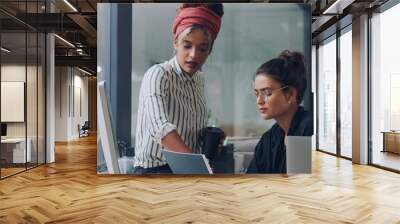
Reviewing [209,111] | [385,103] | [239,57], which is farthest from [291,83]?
[385,103]

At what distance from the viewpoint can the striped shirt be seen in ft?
20.1

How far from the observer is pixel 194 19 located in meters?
6.29

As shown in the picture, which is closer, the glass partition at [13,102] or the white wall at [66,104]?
the glass partition at [13,102]

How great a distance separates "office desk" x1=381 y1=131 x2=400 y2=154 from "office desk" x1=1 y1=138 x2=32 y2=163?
7.00 metres

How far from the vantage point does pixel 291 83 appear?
249 inches

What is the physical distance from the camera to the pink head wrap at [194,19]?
247 inches

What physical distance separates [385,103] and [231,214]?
500 centimetres

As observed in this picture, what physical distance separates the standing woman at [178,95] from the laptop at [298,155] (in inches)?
56.7

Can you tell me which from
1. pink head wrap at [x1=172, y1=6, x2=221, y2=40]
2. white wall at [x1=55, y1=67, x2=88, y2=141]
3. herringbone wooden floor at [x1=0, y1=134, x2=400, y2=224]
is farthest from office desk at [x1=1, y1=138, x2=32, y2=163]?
white wall at [x1=55, y1=67, x2=88, y2=141]

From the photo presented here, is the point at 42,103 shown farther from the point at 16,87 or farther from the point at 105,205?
the point at 105,205

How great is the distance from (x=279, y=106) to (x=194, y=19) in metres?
1.93

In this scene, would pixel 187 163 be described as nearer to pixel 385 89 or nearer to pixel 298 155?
pixel 298 155

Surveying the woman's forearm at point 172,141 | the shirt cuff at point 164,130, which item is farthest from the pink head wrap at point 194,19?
the woman's forearm at point 172,141

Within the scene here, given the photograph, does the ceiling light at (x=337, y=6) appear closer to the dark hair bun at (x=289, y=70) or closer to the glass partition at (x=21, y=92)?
the dark hair bun at (x=289, y=70)
